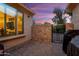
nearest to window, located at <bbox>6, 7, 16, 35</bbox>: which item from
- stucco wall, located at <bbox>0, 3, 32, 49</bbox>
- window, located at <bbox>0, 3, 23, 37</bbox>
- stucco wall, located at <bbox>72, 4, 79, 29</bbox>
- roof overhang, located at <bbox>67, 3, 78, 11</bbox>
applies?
window, located at <bbox>0, 3, 23, 37</bbox>

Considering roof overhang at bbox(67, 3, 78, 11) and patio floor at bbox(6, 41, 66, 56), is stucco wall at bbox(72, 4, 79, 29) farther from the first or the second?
patio floor at bbox(6, 41, 66, 56)

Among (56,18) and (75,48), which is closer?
(75,48)

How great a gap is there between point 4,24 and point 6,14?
0.31m

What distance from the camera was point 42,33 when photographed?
6.17m

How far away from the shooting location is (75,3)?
214 inches

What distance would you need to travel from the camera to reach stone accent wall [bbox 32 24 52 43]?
5.99 m

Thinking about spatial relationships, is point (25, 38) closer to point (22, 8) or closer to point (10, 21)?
point (10, 21)

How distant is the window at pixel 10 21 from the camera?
5.73 m

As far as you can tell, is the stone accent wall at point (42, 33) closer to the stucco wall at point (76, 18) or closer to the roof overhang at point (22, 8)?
the roof overhang at point (22, 8)

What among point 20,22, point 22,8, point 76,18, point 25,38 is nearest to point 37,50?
point 25,38

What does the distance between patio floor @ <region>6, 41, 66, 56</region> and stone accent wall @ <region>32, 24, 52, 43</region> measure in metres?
0.12

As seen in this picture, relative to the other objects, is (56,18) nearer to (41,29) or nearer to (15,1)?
(41,29)

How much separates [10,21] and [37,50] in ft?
3.19

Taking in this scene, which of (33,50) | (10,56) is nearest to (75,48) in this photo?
(33,50)
